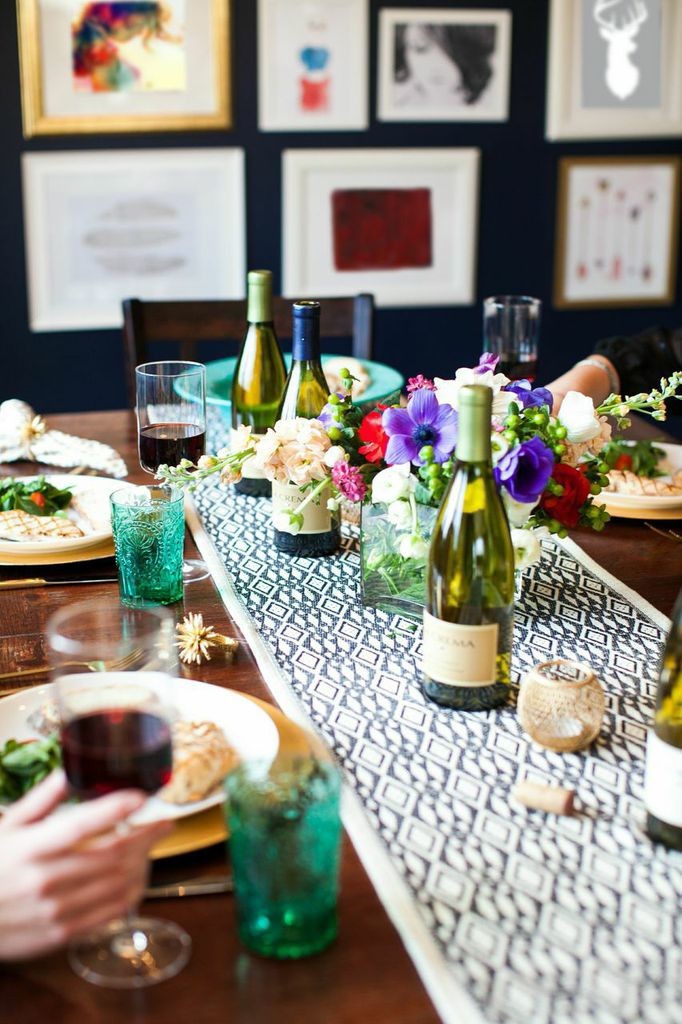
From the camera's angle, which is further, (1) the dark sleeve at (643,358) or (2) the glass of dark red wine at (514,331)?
(1) the dark sleeve at (643,358)

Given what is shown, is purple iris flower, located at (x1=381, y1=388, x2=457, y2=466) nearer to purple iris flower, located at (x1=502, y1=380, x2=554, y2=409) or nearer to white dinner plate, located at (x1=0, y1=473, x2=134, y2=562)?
purple iris flower, located at (x1=502, y1=380, x2=554, y2=409)

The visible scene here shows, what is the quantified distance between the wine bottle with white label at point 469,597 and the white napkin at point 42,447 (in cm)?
96

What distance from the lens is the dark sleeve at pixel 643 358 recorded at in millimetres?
2428

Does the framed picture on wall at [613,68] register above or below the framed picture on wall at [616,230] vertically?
above

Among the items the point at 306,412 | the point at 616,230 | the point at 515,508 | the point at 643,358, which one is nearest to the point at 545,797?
the point at 515,508

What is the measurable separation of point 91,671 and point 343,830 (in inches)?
10.1

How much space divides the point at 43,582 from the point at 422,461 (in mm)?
561

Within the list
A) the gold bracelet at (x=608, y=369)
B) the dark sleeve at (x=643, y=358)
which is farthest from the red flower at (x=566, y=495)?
the dark sleeve at (x=643, y=358)

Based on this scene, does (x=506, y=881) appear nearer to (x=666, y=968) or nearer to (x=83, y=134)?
(x=666, y=968)

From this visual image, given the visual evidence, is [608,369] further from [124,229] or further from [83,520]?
[124,229]

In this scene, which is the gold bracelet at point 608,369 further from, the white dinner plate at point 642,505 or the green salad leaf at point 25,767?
the green salad leaf at point 25,767

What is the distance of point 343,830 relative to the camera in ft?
3.22

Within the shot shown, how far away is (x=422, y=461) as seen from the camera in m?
1.27

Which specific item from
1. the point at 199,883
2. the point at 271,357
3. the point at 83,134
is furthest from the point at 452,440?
the point at 83,134
